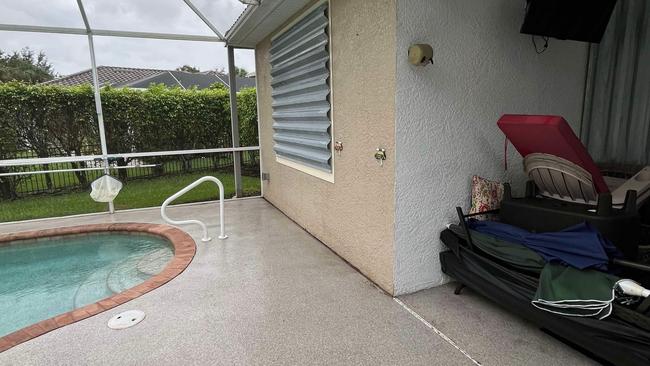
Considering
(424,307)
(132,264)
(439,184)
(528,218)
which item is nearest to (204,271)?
(132,264)

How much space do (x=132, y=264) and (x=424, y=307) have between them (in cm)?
358

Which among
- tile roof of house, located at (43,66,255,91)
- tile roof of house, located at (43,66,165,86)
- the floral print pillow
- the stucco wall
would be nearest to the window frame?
the stucco wall

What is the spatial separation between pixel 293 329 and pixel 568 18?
3404 millimetres

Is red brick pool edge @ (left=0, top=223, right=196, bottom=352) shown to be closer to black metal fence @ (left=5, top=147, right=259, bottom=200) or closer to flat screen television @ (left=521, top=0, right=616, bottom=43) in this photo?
black metal fence @ (left=5, top=147, right=259, bottom=200)

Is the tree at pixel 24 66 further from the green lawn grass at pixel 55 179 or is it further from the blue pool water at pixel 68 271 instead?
the blue pool water at pixel 68 271

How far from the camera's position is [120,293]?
3.23 metres

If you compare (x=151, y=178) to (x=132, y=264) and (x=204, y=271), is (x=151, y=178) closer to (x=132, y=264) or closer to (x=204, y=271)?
(x=132, y=264)

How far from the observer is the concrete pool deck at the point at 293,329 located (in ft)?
7.52

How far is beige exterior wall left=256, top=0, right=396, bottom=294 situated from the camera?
9.58ft

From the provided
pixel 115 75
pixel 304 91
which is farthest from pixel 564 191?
pixel 115 75

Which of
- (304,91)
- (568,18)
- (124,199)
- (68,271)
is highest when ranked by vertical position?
(568,18)

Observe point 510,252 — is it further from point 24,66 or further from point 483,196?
point 24,66

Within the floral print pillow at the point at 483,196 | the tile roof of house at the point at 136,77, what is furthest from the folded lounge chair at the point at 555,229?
the tile roof of house at the point at 136,77

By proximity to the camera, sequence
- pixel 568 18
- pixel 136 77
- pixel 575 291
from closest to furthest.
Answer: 1. pixel 575 291
2. pixel 568 18
3. pixel 136 77
